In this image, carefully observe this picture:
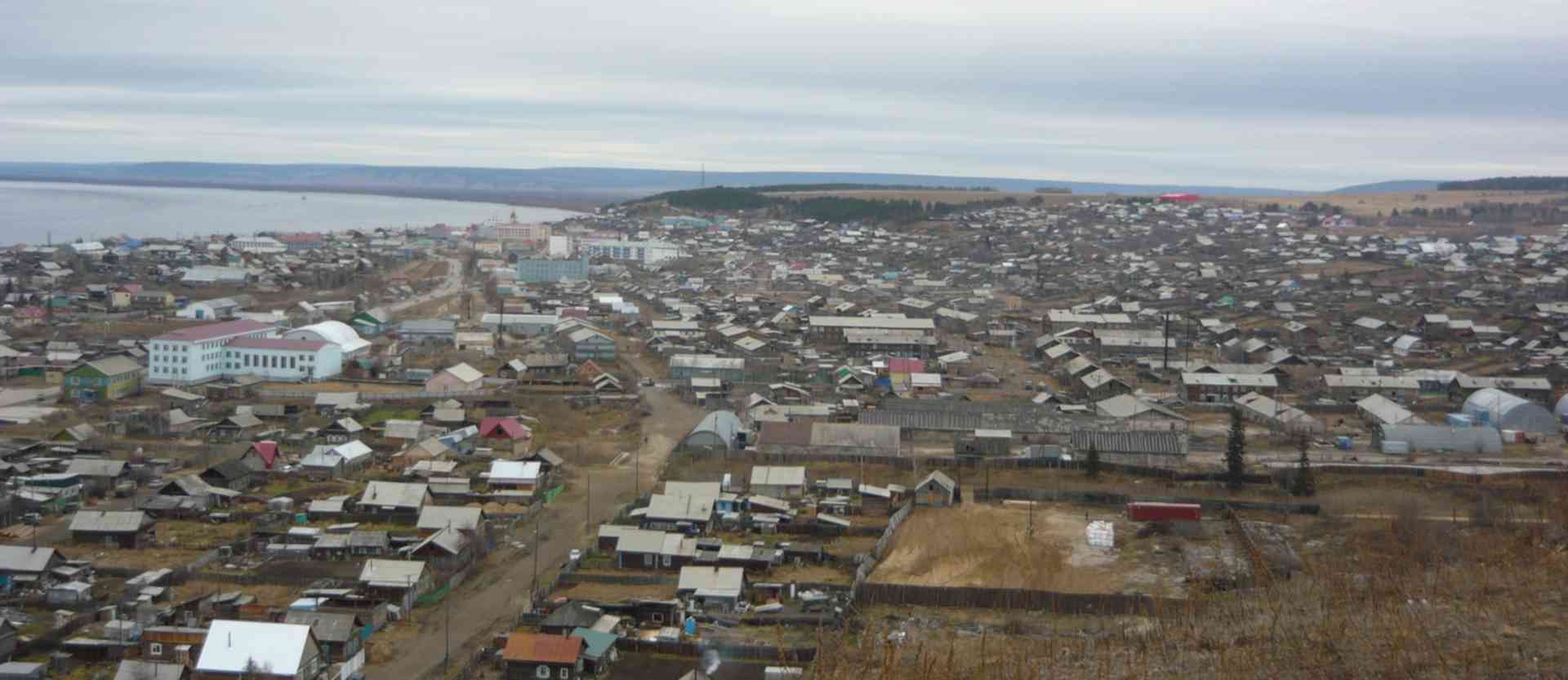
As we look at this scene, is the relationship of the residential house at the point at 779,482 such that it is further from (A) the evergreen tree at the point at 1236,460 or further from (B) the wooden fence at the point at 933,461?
(A) the evergreen tree at the point at 1236,460

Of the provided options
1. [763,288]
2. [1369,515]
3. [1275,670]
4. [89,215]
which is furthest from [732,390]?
[89,215]

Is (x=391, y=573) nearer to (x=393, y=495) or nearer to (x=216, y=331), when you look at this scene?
(x=393, y=495)

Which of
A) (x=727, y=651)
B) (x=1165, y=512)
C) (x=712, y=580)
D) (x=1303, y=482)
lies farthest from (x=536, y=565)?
(x=1303, y=482)

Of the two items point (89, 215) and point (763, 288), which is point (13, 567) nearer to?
point (763, 288)

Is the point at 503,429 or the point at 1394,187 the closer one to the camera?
the point at 503,429

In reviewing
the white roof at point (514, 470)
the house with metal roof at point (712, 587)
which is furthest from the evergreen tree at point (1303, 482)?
the white roof at point (514, 470)

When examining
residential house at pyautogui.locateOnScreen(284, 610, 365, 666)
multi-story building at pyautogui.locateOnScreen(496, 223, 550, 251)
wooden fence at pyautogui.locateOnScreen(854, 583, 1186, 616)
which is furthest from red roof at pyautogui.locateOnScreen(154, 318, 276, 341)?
multi-story building at pyautogui.locateOnScreen(496, 223, 550, 251)
